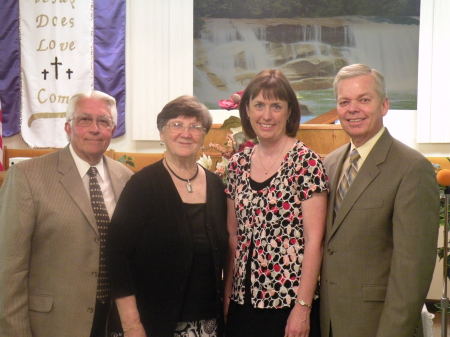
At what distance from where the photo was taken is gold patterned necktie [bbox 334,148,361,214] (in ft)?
7.18

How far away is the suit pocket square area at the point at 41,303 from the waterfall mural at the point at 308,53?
4.56m

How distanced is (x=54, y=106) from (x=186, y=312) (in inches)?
194

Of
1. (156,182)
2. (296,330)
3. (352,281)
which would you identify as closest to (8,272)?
(156,182)

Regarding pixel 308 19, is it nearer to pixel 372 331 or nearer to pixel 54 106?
pixel 54 106

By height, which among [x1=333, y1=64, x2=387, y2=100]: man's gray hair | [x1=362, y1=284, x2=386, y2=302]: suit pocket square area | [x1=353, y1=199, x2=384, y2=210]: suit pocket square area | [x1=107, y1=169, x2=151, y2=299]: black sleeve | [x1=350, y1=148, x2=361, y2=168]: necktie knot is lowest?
[x1=362, y1=284, x2=386, y2=302]: suit pocket square area

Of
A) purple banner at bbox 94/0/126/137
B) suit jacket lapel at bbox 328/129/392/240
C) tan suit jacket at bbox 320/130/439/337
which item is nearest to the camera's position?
tan suit jacket at bbox 320/130/439/337

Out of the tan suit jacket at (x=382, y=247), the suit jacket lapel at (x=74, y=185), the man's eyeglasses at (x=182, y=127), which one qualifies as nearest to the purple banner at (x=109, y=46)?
the suit jacket lapel at (x=74, y=185)

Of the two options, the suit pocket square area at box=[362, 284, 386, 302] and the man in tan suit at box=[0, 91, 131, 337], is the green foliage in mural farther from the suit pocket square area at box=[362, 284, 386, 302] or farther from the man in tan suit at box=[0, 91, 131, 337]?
the suit pocket square area at box=[362, 284, 386, 302]

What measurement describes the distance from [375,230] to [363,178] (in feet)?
0.68

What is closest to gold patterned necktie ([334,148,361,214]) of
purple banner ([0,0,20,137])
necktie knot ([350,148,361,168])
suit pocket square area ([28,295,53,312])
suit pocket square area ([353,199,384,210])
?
necktie knot ([350,148,361,168])

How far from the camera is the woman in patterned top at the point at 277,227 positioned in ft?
6.96

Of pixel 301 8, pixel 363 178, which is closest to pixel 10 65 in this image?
pixel 301 8

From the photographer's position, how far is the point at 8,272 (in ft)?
6.95

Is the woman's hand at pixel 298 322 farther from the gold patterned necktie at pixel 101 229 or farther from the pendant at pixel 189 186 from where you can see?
the gold patterned necktie at pixel 101 229
